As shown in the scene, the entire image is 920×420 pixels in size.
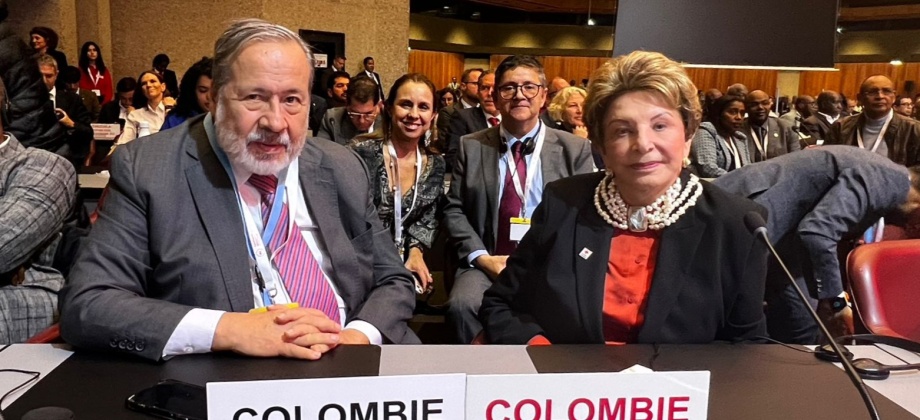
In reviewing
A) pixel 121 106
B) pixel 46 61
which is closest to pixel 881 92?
pixel 46 61

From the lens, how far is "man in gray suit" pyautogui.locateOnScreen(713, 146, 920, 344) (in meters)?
2.32

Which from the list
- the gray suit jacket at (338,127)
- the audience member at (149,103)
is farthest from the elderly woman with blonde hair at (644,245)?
the audience member at (149,103)

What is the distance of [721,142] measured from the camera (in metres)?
5.23

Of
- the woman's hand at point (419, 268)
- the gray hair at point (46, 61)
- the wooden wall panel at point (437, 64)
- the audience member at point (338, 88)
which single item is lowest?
the woman's hand at point (419, 268)

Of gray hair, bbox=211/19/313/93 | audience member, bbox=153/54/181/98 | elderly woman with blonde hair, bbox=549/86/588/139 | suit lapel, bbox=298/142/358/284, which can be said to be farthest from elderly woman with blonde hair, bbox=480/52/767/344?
audience member, bbox=153/54/181/98

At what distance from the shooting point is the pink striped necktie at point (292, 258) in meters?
1.57

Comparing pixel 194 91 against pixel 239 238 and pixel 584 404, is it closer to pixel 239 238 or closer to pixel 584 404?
pixel 239 238

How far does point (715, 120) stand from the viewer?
544cm

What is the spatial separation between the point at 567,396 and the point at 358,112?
3.58 metres

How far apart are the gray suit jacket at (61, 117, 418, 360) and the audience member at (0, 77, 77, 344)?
393 mm

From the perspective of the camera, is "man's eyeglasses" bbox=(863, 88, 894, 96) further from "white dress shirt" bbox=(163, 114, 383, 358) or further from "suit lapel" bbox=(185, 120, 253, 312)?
"suit lapel" bbox=(185, 120, 253, 312)

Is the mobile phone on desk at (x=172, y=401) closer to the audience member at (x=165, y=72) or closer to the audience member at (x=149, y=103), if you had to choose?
the audience member at (x=149, y=103)

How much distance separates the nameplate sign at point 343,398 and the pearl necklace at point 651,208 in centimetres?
77

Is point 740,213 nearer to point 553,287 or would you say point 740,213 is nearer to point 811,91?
point 553,287
